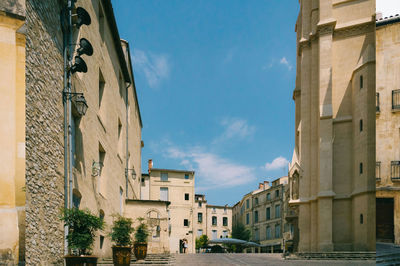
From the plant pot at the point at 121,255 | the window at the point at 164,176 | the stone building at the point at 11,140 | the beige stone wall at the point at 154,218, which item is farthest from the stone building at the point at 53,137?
the window at the point at 164,176

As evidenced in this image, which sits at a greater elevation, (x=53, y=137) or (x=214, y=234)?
(x=53, y=137)

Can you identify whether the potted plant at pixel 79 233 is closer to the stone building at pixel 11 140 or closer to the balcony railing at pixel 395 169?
the stone building at pixel 11 140

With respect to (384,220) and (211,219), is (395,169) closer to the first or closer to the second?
(384,220)

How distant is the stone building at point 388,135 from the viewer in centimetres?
197

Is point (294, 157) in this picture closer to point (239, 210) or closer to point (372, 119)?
point (372, 119)

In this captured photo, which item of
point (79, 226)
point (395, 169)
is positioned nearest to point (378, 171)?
point (395, 169)

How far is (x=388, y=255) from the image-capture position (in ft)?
6.29

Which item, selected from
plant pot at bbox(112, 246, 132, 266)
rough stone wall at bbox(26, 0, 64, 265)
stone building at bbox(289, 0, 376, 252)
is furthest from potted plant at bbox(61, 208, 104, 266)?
stone building at bbox(289, 0, 376, 252)

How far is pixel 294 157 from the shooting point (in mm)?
22469

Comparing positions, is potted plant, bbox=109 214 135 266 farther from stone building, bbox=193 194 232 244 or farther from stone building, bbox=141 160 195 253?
stone building, bbox=193 194 232 244

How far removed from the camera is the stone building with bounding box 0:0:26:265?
18.0 ft

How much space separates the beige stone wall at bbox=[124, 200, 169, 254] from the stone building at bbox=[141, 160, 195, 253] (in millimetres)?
26205

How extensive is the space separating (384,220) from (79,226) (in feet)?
25.3

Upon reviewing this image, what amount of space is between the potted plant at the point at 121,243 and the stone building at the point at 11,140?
19.3 ft
